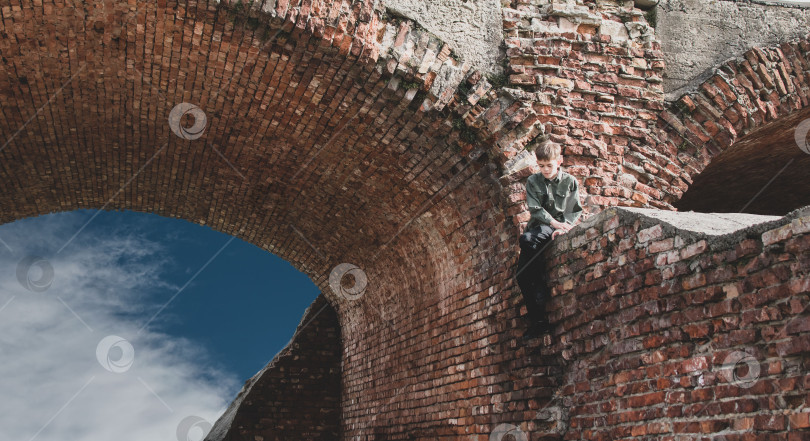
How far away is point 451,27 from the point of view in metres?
5.89

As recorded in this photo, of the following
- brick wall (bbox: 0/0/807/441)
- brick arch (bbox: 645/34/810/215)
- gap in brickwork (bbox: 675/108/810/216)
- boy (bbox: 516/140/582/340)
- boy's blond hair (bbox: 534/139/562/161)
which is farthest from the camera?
gap in brickwork (bbox: 675/108/810/216)

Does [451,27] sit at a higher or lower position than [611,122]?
higher

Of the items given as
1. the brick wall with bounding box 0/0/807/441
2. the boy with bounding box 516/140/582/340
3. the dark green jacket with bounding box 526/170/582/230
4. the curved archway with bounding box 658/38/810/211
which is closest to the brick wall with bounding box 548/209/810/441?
the brick wall with bounding box 0/0/807/441

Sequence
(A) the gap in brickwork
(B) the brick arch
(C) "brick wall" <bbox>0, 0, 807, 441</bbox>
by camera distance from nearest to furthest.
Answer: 1. (C) "brick wall" <bbox>0, 0, 807, 441</bbox>
2. (B) the brick arch
3. (A) the gap in brickwork

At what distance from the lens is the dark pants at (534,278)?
4.95m

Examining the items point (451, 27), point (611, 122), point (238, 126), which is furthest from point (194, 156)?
point (611, 122)

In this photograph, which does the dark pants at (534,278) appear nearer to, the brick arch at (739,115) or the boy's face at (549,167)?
the boy's face at (549,167)

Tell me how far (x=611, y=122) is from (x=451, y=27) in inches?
63.7

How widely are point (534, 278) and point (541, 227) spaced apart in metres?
0.39

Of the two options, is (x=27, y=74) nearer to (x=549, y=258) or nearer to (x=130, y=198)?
(x=130, y=198)

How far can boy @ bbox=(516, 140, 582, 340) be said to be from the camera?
193 inches

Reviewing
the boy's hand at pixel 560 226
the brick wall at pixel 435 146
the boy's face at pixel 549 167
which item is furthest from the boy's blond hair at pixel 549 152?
the brick wall at pixel 435 146

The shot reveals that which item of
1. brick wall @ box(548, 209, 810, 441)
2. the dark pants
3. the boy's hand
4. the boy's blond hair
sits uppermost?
the boy's blond hair

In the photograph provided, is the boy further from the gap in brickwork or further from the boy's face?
the gap in brickwork
